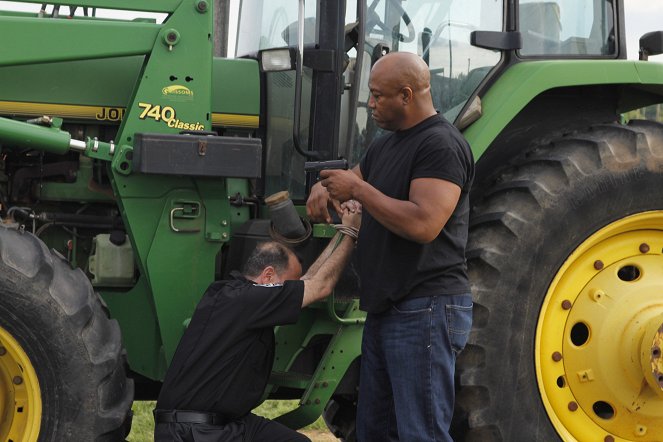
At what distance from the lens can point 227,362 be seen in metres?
4.11

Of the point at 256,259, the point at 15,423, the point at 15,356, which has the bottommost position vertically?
the point at 15,423

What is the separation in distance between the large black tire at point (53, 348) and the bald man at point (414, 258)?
→ 3.46 feet

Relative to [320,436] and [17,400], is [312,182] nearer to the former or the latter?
[17,400]

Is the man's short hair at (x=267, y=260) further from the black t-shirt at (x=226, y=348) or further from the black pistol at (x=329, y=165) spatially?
the black pistol at (x=329, y=165)

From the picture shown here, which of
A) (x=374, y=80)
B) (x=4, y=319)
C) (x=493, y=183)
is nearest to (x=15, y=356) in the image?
(x=4, y=319)

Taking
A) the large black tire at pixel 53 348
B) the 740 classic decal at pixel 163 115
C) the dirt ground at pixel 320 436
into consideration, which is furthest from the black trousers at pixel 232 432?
the dirt ground at pixel 320 436

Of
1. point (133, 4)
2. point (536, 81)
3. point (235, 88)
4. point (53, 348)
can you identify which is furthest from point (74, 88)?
point (536, 81)

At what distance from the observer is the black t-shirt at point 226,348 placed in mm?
4102

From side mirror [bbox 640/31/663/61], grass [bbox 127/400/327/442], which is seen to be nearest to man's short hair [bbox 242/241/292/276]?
grass [bbox 127/400/327/442]

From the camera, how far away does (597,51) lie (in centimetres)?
513

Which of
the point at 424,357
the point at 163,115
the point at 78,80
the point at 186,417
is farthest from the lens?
the point at 78,80

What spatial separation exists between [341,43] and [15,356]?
5.98 ft

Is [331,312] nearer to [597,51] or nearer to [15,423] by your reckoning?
[15,423]

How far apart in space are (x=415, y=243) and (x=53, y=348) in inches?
55.9
